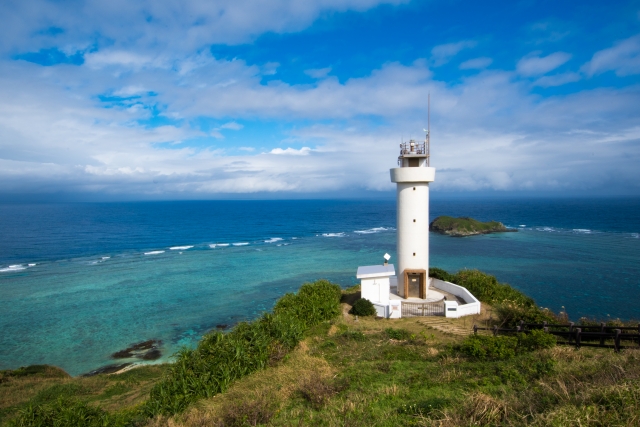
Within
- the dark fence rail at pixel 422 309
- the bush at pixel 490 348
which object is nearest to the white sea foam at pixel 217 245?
the dark fence rail at pixel 422 309

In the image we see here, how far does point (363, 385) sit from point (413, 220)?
11803mm

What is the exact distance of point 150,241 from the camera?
60875mm

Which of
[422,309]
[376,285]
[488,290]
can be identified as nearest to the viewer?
[422,309]

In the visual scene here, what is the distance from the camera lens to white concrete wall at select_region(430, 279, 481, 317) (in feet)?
55.8

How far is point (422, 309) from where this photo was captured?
17.6 meters

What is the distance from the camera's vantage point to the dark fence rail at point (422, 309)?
17558 mm

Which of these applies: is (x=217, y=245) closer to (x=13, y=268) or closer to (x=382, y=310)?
(x=13, y=268)

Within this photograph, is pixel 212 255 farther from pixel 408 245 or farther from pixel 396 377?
pixel 396 377

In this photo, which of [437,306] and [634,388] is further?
[437,306]

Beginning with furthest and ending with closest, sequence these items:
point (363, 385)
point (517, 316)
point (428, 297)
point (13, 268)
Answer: point (13, 268), point (428, 297), point (517, 316), point (363, 385)

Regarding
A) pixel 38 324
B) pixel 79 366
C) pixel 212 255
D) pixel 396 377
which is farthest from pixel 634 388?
pixel 212 255

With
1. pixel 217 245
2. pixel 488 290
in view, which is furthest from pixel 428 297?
pixel 217 245

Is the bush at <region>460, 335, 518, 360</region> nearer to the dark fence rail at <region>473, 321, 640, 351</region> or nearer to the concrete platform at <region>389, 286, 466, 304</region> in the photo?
the dark fence rail at <region>473, 321, 640, 351</region>

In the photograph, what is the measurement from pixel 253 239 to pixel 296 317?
48919 mm
